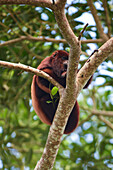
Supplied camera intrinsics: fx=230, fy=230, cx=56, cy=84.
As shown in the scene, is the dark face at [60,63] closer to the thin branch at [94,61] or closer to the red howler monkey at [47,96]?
the red howler monkey at [47,96]

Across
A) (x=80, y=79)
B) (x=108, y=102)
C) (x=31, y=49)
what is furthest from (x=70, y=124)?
(x=108, y=102)

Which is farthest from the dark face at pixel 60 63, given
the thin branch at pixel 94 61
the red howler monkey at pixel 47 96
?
the thin branch at pixel 94 61

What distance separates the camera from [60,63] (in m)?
3.46

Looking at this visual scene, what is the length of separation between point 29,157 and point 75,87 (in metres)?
2.90

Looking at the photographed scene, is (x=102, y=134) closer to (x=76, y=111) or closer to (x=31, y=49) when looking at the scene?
(x=76, y=111)

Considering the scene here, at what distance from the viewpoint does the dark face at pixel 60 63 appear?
322cm

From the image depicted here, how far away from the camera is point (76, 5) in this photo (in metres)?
3.72

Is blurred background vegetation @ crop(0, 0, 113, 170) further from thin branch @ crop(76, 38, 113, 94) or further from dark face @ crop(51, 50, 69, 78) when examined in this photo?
thin branch @ crop(76, 38, 113, 94)

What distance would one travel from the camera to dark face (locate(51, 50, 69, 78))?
3216 mm

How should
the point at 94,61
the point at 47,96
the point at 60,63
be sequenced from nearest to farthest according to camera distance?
the point at 94,61 < the point at 47,96 < the point at 60,63

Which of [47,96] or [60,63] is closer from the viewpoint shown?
[47,96]

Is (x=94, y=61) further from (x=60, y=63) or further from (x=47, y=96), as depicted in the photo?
(x=60, y=63)

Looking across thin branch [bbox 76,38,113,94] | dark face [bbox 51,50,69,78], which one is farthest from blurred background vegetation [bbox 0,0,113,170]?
thin branch [bbox 76,38,113,94]

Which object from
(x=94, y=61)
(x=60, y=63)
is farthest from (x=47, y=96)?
(x=94, y=61)
